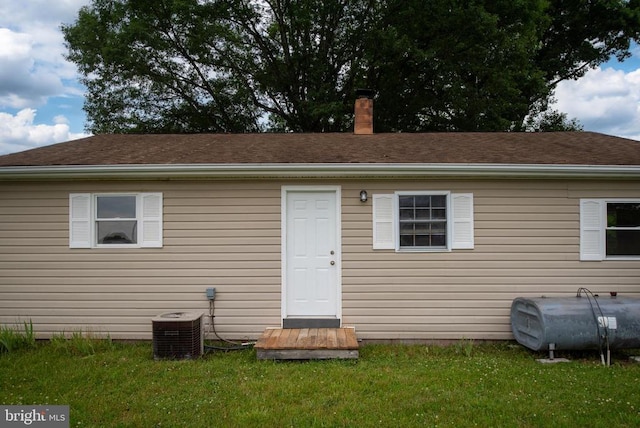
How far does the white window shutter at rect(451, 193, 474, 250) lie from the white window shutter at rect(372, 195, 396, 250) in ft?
3.02

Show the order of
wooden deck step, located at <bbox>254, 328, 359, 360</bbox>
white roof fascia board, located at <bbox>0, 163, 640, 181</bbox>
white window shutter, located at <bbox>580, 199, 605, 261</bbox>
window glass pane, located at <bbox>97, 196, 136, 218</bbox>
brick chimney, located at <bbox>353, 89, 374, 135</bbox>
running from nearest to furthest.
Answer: wooden deck step, located at <bbox>254, 328, 359, 360</bbox> → white roof fascia board, located at <bbox>0, 163, 640, 181</bbox> → white window shutter, located at <bbox>580, 199, 605, 261</bbox> → window glass pane, located at <bbox>97, 196, 136, 218</bbox> → brick chimney, located at <bbox>353, 89, 374, 135</bbox>

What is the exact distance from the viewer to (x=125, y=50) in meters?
15.5

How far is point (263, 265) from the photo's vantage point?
20.5 feet

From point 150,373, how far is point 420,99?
1413cm

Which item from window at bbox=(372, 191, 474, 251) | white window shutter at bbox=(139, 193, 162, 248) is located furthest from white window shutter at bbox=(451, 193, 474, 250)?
white window shutter at bbox=(139, 193, 162, 248)

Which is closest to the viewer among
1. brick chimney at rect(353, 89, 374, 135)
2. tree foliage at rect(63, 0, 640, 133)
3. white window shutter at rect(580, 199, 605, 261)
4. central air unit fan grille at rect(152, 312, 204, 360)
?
central air unit fan grille at rect(152, 312, 204, 360)

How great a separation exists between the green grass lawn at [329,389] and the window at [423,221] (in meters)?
1.51

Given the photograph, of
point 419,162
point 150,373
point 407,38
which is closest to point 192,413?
point 150,373

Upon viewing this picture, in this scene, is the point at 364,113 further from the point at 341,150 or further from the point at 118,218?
the point at 118,218

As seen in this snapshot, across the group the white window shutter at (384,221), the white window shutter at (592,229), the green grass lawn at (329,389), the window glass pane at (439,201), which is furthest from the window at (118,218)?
the white window shutter at (592,229)

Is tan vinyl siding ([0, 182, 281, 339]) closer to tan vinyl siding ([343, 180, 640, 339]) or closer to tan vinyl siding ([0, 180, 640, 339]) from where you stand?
tan vinyl siding ([0, 180, 640, 339])

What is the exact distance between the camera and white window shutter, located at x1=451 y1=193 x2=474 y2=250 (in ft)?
20.2

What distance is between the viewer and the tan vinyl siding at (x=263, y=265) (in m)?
6.17

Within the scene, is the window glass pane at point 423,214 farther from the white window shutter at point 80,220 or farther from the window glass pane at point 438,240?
the white window shutter at point 80,220
